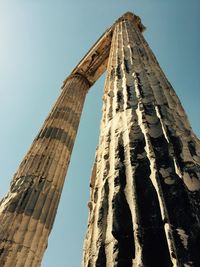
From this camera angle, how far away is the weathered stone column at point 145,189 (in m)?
2.20

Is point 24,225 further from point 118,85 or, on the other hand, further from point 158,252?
point 158,252

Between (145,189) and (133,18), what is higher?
(133,18)

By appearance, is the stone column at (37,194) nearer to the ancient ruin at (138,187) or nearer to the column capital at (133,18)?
the ancient ruin at (138,187)

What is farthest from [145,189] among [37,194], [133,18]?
[133,18]

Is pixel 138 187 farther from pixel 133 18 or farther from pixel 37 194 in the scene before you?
pixel 133 18

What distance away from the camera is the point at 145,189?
273cm

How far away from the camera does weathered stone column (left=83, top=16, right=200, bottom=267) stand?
220cm

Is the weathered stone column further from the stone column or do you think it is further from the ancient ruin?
the stone column

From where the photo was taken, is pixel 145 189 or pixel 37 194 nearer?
pixel 145 189

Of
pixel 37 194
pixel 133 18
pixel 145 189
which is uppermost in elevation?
pixel 133 18

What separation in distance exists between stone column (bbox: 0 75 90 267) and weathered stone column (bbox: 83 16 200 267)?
14.2 feet

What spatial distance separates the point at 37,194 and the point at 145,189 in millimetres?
6243

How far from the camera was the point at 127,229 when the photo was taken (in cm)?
246

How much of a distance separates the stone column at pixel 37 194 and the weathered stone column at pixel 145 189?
4.32m
